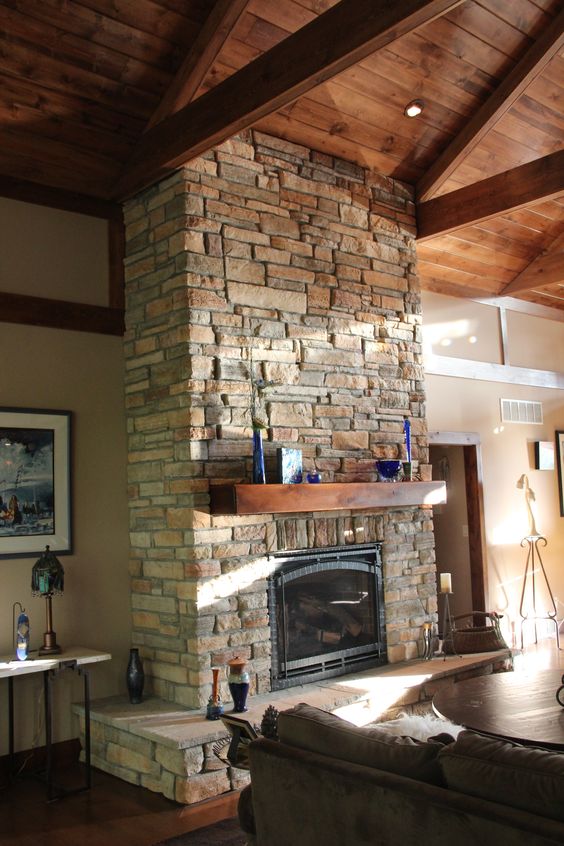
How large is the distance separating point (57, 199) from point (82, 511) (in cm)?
211

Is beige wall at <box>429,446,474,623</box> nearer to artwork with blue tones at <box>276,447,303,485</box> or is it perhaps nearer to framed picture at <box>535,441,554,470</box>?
framed picture at <box>535,441,554,470</box>

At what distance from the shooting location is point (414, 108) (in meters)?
5.91

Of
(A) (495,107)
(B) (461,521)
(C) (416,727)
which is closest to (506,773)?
(C) (416,727)

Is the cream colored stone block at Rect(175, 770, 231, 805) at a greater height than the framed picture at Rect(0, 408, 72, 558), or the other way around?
the framed picture at Rect(0, 408, 72, 558)

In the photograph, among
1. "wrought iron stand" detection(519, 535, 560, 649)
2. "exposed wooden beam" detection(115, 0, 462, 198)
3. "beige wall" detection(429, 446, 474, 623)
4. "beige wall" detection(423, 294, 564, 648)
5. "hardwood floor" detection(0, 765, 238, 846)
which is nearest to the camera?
"exposed wooden beam" detection(115, 0, 462, 198)

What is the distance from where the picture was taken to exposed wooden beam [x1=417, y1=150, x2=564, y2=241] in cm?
568

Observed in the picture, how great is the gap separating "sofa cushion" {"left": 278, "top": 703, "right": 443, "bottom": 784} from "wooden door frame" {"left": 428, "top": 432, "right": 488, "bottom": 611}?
17.3 ft

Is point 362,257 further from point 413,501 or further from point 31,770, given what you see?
point 31,770

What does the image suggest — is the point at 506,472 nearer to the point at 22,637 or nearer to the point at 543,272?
the point at 543,272

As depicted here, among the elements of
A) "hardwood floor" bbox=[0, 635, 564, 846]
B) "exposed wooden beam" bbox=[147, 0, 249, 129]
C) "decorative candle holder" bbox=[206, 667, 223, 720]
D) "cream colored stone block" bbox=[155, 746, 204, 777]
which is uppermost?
"exposed wooden beam" bbox=[147, 0, 249, 129]

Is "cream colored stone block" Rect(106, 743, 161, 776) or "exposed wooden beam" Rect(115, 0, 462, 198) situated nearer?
"exposed wooden beam" Rect(115, 0, 462, 198)

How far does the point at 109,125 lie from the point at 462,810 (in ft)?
14.9

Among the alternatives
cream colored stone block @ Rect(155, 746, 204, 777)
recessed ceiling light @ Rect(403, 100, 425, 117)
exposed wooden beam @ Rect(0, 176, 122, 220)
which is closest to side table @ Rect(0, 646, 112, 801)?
cream colored stone block @ Rect(155, 746, 204, 777)

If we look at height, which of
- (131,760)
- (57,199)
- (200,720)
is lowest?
(131,760)
